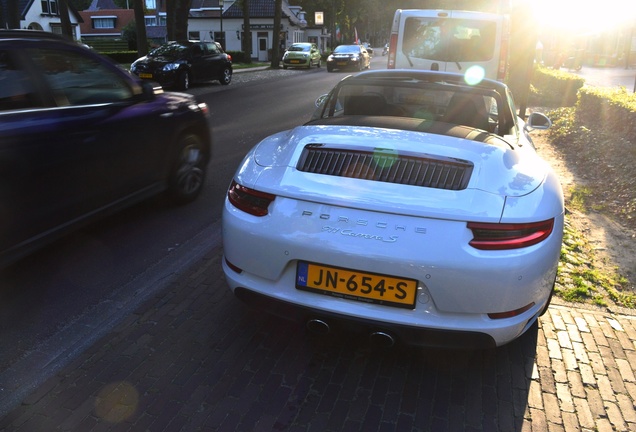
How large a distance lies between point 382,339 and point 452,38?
8.58m

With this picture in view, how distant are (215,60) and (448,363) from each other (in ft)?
64.6

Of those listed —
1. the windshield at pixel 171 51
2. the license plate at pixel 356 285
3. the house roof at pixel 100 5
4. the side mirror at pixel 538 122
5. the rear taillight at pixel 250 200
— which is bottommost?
the house roof at pixel 100 5

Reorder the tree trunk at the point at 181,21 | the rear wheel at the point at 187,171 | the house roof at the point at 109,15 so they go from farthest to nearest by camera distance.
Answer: the house roof at the point at 109,15
the tree trunk at the point at 181,21
the rear wheel at the point at 187,171

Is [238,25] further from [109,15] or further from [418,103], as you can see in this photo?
[418,103]

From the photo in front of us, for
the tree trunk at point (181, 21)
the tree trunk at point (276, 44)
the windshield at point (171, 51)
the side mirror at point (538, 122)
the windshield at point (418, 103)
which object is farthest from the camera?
the tree trunk at point (276, 44)

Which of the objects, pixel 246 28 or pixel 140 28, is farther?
pixel 246 28

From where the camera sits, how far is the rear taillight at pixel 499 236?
8.63ft

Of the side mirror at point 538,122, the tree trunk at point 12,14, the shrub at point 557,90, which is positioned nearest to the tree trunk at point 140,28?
the tree trunk at point 12,14

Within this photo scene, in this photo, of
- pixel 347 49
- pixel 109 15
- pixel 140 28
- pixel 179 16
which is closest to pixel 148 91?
pixel 140 28

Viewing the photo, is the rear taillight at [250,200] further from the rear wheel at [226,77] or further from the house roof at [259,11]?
the house roof at [259,11]

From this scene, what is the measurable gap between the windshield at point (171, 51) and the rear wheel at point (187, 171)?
14.3 meters

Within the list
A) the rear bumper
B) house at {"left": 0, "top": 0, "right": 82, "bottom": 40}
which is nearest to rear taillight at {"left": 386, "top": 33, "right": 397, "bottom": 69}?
the rear bumper

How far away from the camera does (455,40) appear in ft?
33.4

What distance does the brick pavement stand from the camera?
2.67 metres
